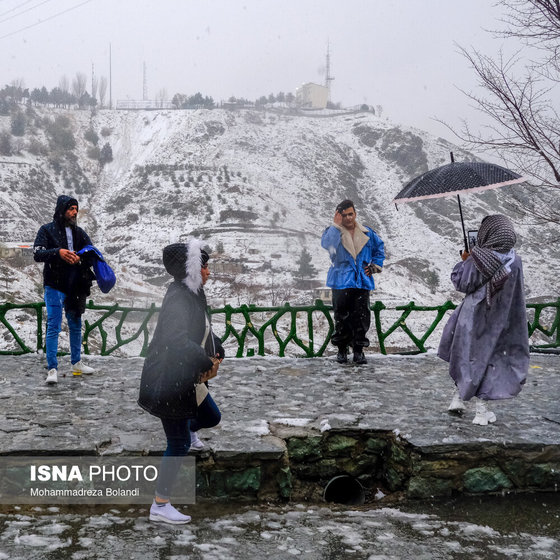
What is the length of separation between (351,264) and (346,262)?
0.23 ft

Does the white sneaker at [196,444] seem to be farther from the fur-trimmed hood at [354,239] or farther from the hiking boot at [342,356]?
the hiking boot at [342,356]

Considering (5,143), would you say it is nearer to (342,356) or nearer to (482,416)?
(342,356)

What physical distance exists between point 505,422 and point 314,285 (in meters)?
55.2

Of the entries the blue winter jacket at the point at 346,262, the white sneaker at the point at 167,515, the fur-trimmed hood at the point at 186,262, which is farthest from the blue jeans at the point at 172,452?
the blue winter jacket at the point at 346,262

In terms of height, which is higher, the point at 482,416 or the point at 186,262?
the point at 186,262

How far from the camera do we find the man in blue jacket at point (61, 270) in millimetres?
6203

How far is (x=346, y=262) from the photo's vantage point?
7.27 m

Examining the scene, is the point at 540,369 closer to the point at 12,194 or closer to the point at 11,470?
the point at 11,470

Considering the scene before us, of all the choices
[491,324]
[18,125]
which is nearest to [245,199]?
[18,125]

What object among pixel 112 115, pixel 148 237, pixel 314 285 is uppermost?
pixel 112 115

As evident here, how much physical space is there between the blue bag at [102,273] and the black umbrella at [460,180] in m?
3.17

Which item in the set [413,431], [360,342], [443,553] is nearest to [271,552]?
[443,553]

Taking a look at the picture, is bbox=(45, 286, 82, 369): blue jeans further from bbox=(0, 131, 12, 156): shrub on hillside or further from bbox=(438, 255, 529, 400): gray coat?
bbox=(0, 131, 12, 156): shrub on hillside

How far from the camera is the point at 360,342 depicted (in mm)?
7559
